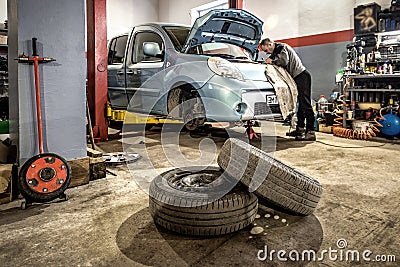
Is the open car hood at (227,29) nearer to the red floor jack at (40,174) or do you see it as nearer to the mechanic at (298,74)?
the mechanic at (298,74)

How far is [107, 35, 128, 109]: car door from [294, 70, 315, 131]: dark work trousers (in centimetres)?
264

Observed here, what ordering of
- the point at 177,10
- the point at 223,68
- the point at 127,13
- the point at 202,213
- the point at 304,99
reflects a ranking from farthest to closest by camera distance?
the point at 177,10 → the point at 127,13 → the point at 304,99 → the point at 223,68 → the point at 202,213

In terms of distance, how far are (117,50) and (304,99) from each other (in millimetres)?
3149

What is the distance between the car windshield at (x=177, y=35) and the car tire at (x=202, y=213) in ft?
9.23

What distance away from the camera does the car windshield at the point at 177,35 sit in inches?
170

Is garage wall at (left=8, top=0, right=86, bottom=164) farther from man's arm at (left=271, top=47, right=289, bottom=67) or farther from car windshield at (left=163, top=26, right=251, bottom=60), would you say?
man's arm at (left=271, top=47, right=289, bottom=67)

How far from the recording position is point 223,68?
12.2 feet

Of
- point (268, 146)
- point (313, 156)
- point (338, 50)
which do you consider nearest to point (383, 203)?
point (313, 156)

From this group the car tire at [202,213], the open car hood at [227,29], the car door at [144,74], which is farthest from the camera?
the car door at [144,74]

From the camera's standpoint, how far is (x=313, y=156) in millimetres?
3816

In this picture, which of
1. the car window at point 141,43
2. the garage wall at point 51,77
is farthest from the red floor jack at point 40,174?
the car window at point 141,43

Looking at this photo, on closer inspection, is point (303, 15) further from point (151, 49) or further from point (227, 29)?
point (151, 49)

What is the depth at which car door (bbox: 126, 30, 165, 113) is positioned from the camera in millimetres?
4461

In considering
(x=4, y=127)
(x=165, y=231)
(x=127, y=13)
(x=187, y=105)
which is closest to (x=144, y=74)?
(x=187, y=105)
